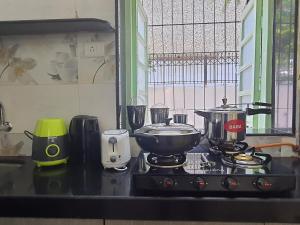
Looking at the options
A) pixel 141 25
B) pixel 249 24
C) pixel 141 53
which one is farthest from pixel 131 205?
pixel 249 24

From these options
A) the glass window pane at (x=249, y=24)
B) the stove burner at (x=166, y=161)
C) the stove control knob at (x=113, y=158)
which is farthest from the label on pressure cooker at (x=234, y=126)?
the glass window pane at (x=249, y=24)

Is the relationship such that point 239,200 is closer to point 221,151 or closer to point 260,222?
point 260,222

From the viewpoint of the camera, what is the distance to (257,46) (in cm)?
143

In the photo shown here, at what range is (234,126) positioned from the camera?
1.09 m

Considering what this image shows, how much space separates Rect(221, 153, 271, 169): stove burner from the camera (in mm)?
902

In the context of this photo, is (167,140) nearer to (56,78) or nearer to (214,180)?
(214,180)

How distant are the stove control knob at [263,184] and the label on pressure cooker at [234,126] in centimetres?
34

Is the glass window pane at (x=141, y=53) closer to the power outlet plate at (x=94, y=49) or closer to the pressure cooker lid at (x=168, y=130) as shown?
A: the power outlet plate at (x=94, y=49)

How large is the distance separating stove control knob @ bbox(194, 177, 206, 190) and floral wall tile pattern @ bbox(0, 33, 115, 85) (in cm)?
68

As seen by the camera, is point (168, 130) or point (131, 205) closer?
point (131, 205)

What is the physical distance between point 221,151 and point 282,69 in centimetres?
57

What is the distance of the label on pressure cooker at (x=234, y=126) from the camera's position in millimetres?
1083

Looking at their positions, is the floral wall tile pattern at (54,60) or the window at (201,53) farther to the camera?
the window at (201,53)

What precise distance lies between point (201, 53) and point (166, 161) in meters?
0.77
